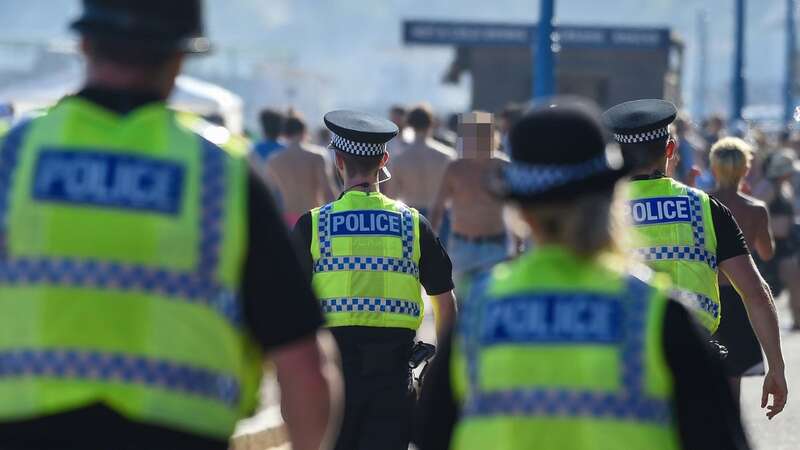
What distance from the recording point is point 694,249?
22.3 feet

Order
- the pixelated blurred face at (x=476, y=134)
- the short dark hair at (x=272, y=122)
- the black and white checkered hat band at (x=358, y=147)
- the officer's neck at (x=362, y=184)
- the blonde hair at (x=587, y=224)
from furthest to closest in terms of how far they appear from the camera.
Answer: the short dark hair at (x=272, y=122) → the pixelated blurred face at (x=476, y=134) → the black and white checkered hat band at (x=358, y=147) → the officer's neck at (x=362, y=184) → the blonde hair at (x=587, y=224)

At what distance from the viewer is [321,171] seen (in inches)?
553

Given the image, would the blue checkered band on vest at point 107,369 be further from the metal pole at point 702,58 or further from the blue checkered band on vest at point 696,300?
the metal pole at point 702,58

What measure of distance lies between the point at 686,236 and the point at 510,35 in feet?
65.8

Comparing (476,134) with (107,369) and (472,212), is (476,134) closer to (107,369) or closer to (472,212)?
(472,212)

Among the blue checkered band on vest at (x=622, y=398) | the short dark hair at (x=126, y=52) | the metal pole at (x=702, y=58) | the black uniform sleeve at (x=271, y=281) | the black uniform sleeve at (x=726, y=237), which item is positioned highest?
the short dark hair at (x=126, y=52)

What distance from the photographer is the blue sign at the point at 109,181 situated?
3.46m

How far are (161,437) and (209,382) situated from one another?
130 millimetres

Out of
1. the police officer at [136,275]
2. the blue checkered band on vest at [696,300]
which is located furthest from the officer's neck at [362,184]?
the police officer at [136,275]

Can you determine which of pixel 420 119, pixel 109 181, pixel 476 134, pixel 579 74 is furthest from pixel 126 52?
pixel 579 74

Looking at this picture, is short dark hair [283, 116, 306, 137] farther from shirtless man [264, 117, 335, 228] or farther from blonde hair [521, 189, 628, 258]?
blonde hair [521, 189, 628, 258]

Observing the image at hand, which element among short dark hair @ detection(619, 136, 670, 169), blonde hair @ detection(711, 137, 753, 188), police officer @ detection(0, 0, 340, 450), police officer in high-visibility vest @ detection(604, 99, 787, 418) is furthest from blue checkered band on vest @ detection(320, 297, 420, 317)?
police officer @ detection(0, 0, 340, 450)

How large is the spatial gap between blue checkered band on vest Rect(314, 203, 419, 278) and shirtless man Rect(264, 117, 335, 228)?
6.77 metres

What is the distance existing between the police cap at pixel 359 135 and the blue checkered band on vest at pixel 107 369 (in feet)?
12.6
